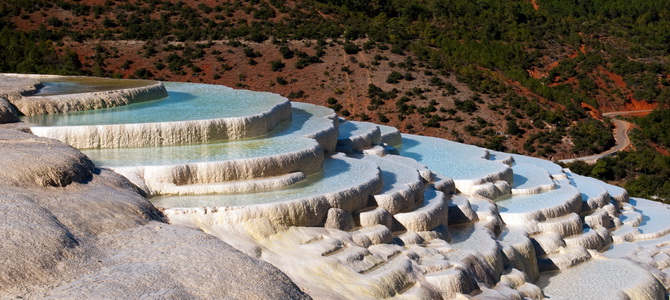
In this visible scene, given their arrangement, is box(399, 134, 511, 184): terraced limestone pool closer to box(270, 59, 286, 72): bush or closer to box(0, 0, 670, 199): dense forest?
box(0, 0, 670, 199): dense forest

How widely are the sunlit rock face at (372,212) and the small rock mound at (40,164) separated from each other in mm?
1026

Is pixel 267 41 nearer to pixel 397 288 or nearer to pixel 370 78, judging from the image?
pixel 370 78

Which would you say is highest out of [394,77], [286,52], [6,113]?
[6,113]

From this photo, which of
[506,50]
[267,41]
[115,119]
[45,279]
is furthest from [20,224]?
[506,50]

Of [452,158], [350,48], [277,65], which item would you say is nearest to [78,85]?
[452,158]

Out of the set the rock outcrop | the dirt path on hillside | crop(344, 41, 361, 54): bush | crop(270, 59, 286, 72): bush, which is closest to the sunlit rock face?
the rock outcrop

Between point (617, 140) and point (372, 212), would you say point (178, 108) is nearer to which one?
point (372, 212)

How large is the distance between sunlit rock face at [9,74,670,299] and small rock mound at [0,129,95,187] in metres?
1.03

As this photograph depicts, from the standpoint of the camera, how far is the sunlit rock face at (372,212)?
11867 mm

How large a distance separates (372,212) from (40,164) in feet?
16.0

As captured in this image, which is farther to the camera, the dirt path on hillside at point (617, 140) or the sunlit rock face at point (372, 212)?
the dirt path on hillside at point (617, 140)

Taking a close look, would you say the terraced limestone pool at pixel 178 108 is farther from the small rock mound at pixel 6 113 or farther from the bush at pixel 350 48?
the bush at pixel 350 48

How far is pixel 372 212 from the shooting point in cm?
1348

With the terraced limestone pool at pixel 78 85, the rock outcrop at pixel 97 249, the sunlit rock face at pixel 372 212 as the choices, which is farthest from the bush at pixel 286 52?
the rock outcrop at pixel 97 249
